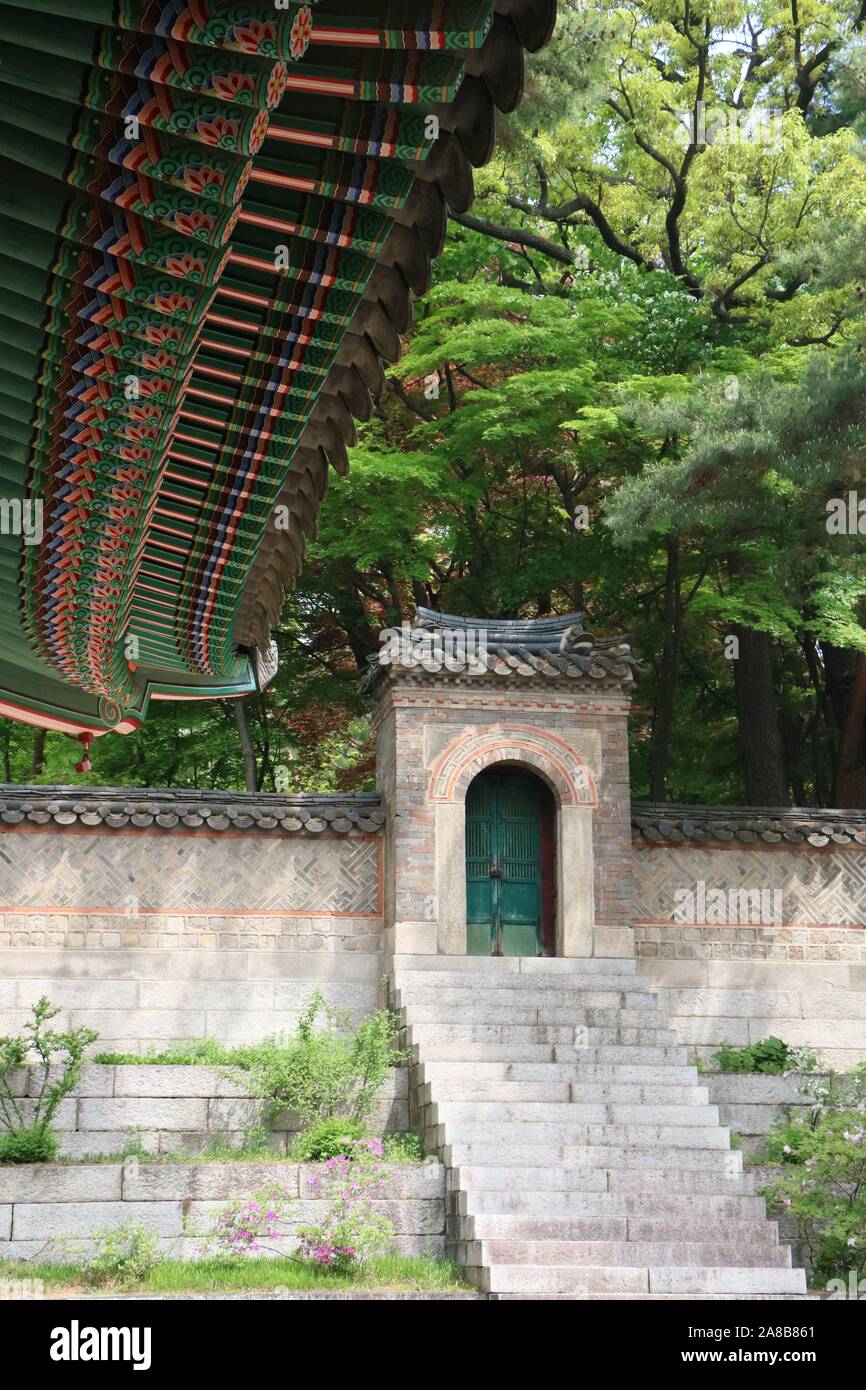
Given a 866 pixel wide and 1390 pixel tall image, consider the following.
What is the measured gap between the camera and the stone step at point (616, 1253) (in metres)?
11.5

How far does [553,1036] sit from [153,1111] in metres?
3.64

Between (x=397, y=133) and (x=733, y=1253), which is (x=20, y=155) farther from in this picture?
(x=733, y=1253)

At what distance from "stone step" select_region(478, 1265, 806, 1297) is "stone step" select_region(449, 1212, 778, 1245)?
487 millimetres

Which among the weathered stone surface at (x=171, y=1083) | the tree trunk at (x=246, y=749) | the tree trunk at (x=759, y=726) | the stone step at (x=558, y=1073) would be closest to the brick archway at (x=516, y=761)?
the stone step at (x=558, y=1073)

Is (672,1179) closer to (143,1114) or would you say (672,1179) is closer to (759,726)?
(143,1114)

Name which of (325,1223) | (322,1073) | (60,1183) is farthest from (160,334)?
(322,1073)

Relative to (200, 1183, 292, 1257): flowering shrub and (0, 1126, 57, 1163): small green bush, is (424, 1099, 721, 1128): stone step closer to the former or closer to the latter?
(200, 1183, 292, 1257): flowering shrub

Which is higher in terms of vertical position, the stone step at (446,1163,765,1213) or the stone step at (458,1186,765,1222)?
the stone step at (446,1163,765,1213)

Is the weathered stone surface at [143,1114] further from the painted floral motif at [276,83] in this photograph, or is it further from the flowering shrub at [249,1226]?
the painted floral motif at [276,83]

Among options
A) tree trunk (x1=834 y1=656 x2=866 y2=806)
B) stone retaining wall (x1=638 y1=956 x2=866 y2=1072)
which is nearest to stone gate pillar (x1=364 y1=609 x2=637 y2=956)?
stone retaining wall (x1=638 y1=956 x2=866 y2=1072)

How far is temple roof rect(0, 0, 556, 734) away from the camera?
2.62 m

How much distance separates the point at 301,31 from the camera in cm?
252

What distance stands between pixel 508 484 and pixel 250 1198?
41.4 ft

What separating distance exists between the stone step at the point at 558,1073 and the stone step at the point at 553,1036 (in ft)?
0.81
